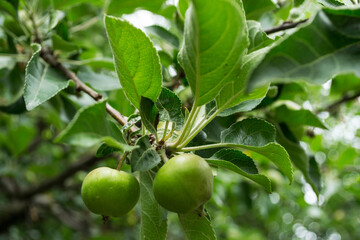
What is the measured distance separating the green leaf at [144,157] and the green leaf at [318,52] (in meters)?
0.28

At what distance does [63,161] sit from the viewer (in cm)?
315

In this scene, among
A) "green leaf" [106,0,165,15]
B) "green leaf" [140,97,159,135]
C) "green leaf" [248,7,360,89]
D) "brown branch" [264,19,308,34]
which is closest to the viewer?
"green leaf" [248,7,360,89]

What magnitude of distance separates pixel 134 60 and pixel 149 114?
0.12 m

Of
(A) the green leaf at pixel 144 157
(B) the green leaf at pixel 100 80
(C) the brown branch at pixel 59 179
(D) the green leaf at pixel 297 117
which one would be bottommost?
(C) the brown branch at pixel 59 179

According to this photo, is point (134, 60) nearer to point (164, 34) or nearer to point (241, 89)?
point (241, 89)

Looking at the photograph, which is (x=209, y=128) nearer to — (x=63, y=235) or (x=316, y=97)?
(x=316, y=97)

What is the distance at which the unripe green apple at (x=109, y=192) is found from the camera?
682mm

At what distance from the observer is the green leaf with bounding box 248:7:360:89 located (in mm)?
518

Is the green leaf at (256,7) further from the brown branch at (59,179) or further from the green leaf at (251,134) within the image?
the brown branch at (59,179)

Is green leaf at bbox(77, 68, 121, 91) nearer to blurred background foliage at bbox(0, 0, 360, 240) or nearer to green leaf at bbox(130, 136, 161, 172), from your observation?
blurred background foliage at bbox(0, 0, 360, 240)

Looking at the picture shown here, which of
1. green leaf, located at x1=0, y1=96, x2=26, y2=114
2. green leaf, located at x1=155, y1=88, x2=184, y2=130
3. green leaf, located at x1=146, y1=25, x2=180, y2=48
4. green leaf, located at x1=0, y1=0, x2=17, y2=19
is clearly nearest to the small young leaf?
green leaf, located at x1=155, y1=88, x2=184, y2=130

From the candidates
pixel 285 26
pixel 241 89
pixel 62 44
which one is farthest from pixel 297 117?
pixel 62 44

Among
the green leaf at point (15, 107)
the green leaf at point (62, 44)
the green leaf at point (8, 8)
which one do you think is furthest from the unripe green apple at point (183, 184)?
the green leaf at point (8, 8)

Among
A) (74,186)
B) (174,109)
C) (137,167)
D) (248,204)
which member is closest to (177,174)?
(137,167)
